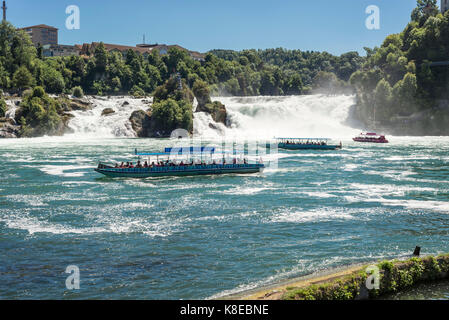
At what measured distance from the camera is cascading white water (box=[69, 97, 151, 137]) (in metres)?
123

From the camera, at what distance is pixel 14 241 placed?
32.8 metres

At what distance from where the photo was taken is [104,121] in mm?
126562

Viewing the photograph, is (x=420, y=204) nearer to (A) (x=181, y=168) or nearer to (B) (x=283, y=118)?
(A) (x=181, y=168)

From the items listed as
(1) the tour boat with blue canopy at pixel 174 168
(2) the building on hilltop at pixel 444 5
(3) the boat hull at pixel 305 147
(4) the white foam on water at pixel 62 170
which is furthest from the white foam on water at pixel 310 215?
(2) the building on hilltop at pixel 444 5

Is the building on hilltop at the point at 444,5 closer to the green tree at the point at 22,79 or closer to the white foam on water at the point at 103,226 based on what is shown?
the green tree at the point at 22,79

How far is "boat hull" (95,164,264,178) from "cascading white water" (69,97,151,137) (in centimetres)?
6465

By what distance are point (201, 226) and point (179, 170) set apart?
2530 centimetres

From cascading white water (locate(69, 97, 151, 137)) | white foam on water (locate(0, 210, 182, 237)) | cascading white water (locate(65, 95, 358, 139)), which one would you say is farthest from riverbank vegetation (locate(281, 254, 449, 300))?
cascading white water (locate(69, 97, 151, 137))

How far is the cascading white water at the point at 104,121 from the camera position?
402 ft

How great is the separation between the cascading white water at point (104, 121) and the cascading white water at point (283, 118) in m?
17.7

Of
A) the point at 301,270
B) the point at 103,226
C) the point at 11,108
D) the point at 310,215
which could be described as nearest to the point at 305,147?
the point at 310,215

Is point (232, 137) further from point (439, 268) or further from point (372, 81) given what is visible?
point (439, 268)

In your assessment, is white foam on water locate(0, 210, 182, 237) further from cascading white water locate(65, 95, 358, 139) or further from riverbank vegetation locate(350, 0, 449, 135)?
riverbank vegetation locate(350, 0, 449, 135)

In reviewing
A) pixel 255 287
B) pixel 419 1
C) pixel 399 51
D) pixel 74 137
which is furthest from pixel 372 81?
pixel 255 287
